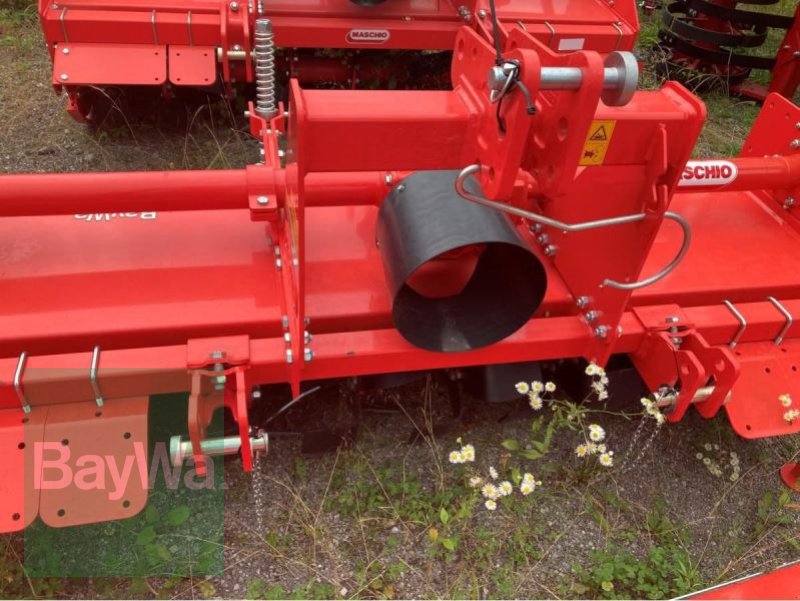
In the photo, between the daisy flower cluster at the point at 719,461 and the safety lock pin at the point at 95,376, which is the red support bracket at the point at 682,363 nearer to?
the daisy flower cluster at the point at 719,461

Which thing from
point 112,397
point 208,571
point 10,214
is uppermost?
point 10,214

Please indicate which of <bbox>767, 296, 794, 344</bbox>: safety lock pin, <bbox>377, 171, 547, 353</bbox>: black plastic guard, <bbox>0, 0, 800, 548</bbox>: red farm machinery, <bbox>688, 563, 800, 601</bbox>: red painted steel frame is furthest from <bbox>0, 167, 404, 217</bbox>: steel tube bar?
<bbox>688, 563, 800, 601</bbox>: red painted steel frame

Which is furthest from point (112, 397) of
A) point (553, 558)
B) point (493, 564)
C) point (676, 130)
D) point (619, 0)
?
point (619, 0)

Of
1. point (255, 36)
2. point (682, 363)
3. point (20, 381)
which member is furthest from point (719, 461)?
point (255, 36)

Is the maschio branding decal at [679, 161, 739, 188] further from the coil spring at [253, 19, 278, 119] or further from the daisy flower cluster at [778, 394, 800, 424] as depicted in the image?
the coil spring at [253, 19, 278, 119]

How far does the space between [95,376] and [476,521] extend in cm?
131

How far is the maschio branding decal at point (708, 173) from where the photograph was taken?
7.85 feet

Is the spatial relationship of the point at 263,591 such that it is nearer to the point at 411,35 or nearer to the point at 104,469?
the point at 104,469

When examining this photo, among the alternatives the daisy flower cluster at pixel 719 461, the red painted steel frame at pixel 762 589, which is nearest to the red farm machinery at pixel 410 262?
the daisy flower cluster at pixel 719 461

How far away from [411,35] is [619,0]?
1350mm

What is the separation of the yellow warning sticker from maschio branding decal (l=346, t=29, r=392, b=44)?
7.70 ft

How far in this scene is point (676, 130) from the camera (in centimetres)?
159

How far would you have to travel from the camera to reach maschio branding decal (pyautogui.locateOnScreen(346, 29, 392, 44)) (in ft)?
11.5

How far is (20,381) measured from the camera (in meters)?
1.66
